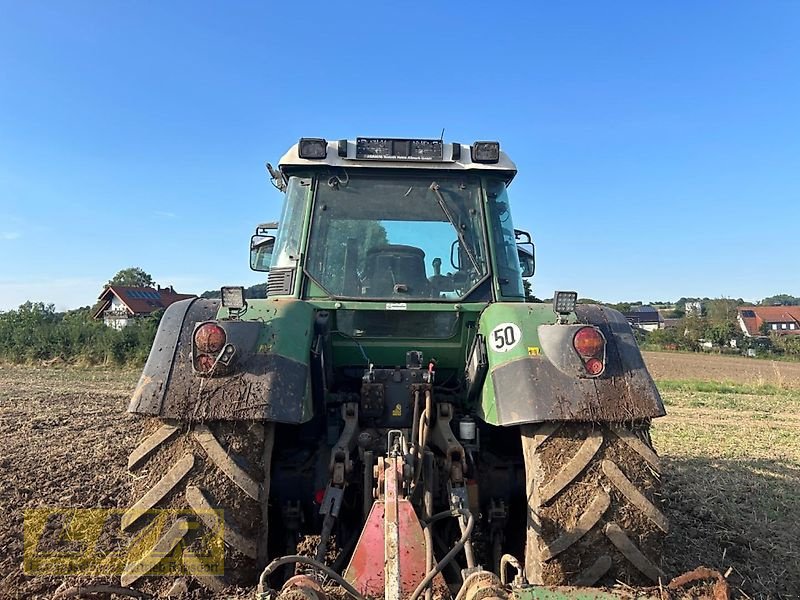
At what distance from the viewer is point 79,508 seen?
510 cm

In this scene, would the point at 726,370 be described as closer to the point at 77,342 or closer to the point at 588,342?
the point at 77,342

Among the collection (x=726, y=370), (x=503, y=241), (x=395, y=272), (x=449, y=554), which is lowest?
(x=726, y=370)

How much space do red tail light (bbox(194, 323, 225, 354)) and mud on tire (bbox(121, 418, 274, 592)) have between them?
1.11 feet

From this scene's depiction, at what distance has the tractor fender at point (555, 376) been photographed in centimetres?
289

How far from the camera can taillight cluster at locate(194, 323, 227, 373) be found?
2947 millimetres

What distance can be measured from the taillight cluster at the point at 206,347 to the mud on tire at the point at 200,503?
0.27 meters

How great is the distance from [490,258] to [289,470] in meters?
1.77

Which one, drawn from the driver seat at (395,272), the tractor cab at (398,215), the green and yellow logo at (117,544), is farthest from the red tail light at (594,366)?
the green and yellow logo at (117,544)

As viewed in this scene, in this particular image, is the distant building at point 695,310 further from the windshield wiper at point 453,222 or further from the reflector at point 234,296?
the reflector at point 234,296

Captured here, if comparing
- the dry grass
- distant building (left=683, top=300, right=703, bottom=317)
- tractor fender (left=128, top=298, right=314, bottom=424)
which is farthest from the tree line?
distant building (left=683, top=300, right=703, bottom=317)

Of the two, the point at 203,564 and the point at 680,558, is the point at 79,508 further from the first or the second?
the point at 680,558

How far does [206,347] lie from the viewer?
9.68 feet

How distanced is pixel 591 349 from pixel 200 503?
1.85 metres

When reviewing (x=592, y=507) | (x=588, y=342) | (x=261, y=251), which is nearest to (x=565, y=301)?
(x=588, y=342)
